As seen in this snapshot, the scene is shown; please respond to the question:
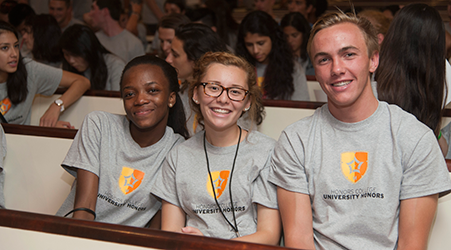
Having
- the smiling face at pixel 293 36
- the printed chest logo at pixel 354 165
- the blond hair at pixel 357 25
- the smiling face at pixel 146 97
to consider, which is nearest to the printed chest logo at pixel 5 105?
the smiling face at pixel 146 97

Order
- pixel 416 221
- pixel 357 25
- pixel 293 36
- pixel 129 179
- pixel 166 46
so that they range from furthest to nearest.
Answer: pixel 293 36, pixel 166 46, pixel 129 179, pixel 357 25, pixel 416 221

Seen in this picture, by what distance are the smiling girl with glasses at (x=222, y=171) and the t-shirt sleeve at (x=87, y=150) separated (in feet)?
0.91

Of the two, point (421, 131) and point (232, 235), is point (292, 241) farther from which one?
point (421, 131)

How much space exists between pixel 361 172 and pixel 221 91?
0.55m

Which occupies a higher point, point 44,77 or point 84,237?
point 44,77

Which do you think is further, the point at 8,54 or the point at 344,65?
the point at 8,54

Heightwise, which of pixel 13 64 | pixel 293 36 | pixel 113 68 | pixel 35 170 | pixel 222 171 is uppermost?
pixel 293 36

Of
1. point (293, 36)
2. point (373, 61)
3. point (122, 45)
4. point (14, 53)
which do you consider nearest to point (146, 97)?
point (373, 61)

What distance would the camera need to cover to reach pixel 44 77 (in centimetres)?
247

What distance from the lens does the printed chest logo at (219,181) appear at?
1.44 metres

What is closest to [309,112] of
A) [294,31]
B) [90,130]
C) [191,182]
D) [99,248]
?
[191,182]

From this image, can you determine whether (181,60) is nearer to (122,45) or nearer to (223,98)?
(223,98)

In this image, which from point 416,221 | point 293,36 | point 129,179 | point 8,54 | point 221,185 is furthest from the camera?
point 293,36

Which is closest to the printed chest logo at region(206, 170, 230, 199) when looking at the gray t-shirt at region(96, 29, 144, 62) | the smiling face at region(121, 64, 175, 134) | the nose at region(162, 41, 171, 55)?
the smiling face at region(121, 64, 175, 134)
